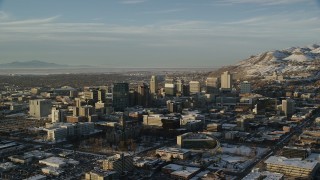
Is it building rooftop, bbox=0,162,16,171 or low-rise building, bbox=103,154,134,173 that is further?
building rooftop, bbox=0,162,16,171

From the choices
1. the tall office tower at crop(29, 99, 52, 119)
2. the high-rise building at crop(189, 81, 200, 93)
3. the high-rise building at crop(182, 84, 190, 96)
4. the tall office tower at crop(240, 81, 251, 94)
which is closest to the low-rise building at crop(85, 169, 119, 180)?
the tall office tower at crop(29, 99, 52, 119)

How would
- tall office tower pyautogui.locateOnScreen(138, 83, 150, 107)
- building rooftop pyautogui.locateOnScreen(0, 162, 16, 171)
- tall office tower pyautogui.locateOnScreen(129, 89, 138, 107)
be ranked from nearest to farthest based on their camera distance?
building rooftop pyautogui.locateOnScreen(0, 162, 16, 171)
tall office tower pyautogui.locateOnScreen(129, 89, 138, 107)
tall office tower pyautogui.locateOnScreen(138, 83, 150, 107)

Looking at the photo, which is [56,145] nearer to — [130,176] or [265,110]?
[130,176]

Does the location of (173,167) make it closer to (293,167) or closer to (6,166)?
(293,167)

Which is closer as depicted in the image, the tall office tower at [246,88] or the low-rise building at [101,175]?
the low-rise building at [101,175]

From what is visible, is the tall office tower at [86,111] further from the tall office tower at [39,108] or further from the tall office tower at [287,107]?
the tall office tower at [287,107]

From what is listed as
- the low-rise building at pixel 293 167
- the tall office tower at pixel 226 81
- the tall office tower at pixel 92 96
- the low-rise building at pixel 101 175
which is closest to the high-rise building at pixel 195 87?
the tall office tower at pixel 226 81

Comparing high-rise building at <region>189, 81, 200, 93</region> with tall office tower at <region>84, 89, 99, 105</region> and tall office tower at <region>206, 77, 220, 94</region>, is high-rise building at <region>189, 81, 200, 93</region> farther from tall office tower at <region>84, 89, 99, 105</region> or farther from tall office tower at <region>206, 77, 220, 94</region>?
tall office tower at <region>84, 89, 99, 105</region>
